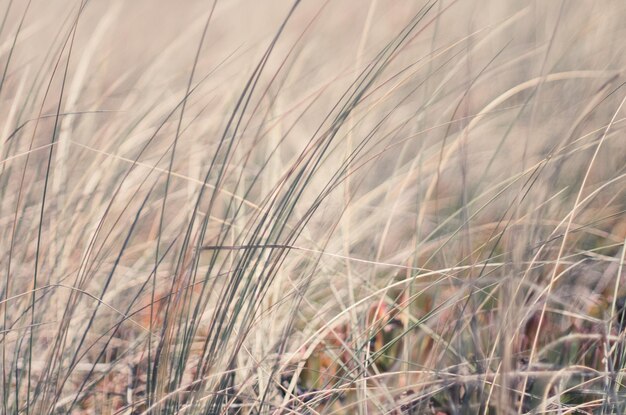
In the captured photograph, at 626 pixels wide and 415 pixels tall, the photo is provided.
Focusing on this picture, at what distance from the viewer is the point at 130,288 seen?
1778 mm

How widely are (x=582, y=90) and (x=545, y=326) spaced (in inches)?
26.3

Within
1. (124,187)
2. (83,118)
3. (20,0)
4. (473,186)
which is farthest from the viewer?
(20,0)

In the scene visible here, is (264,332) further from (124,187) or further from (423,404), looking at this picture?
(124,187)

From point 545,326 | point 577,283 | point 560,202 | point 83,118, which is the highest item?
point 83,118

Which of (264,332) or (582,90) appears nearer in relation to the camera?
(264,332)

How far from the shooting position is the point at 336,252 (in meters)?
1.67

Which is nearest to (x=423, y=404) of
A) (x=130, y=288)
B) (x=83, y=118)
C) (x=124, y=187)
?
(x=130, y=288)

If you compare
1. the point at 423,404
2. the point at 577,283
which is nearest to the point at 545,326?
the point at 577,283

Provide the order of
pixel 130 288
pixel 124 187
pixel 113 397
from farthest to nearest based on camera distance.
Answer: pixel 124 187 < pixel 130 288 < pixel 113 397

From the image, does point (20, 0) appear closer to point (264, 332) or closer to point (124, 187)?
point (124, 187)

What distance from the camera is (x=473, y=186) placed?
2.03 m

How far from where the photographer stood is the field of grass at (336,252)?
1185mm

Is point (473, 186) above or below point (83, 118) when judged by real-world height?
below

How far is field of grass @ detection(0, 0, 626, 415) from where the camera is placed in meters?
1.18
